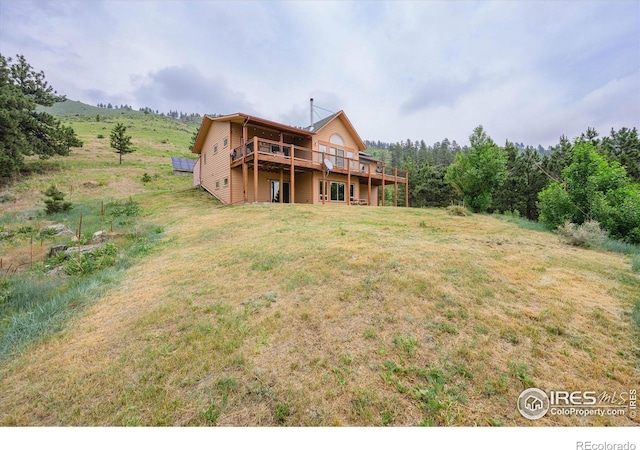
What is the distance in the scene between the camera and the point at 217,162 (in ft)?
63.4

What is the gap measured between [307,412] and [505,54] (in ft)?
58.9

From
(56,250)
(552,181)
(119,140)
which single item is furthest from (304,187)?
(119,140)

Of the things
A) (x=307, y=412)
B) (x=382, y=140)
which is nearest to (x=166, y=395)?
(x=307, y=412)

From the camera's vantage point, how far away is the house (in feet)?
54.0

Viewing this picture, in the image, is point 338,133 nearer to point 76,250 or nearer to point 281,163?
point 281,163

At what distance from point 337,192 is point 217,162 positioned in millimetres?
9448

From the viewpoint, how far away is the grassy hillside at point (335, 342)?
2.40m

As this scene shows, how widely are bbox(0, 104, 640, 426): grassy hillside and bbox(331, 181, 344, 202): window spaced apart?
1398cm

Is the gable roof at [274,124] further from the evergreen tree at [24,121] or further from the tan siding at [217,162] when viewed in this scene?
the evergreen tree at [24,121]

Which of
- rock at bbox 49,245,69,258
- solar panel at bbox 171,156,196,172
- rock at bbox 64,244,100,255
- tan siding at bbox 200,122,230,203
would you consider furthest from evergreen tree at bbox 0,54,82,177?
rock at bbox 64,244,100,255

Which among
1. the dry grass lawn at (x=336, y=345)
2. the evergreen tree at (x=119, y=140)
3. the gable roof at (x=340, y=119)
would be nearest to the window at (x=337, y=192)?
the gable roof at (x=340, y=119)

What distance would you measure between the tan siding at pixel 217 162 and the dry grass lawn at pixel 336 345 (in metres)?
13.9

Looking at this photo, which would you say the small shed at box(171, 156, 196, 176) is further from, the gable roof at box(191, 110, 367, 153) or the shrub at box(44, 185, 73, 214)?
the shrub at box(44, 185, 73, 214)

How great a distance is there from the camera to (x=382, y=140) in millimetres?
172125
